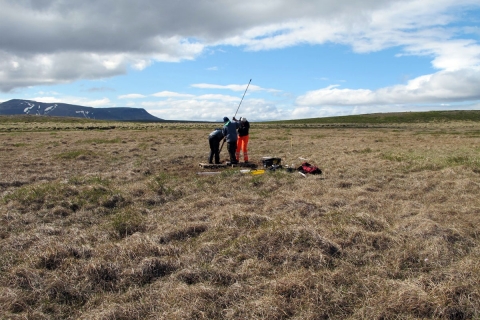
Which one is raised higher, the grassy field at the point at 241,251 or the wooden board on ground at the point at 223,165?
the wooden board on ground at the point at 223,165

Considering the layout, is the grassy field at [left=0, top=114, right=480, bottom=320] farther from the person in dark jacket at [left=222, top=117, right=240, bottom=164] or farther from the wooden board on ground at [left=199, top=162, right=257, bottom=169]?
the person in dark jacket at [left=222, top=117, right=240, bottom=164]

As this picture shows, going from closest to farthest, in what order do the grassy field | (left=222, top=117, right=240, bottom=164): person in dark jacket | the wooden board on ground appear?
the grassy field, the wooden board on ground, (left=222, top=117, right=240, bottom=164): person in dark jacket

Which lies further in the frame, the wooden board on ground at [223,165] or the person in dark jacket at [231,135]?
the person in dark jacket at [231,135]

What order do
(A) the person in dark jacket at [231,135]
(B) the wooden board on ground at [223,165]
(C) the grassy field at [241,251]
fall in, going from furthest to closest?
(A) the person in dark jacket at [231,135], (B) the wooden board on ground at [223,165], (C) the grassy field at [241,251]

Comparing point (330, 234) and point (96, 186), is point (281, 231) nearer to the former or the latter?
point (330, 234)

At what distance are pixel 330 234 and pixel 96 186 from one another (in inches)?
275

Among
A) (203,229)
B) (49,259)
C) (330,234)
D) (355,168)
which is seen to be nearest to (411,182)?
(355,168)

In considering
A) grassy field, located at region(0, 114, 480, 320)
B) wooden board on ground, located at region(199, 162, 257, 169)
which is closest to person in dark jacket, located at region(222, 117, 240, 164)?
wooden board on ground, located at region(199, 162, 257, 169)

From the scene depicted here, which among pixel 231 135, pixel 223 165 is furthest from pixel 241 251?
pixel 231 135

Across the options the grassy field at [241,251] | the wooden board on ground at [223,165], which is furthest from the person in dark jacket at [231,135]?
the grassy field at [241,251]

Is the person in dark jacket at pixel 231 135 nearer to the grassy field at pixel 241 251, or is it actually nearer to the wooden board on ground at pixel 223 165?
the wooden board on ground at pixel 223 165

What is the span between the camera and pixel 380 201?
31.1 feet

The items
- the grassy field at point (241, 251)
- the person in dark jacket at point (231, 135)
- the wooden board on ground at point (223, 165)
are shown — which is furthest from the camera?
the person in dark jacket at point (231, 135)

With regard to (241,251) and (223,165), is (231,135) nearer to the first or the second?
(223,165)
